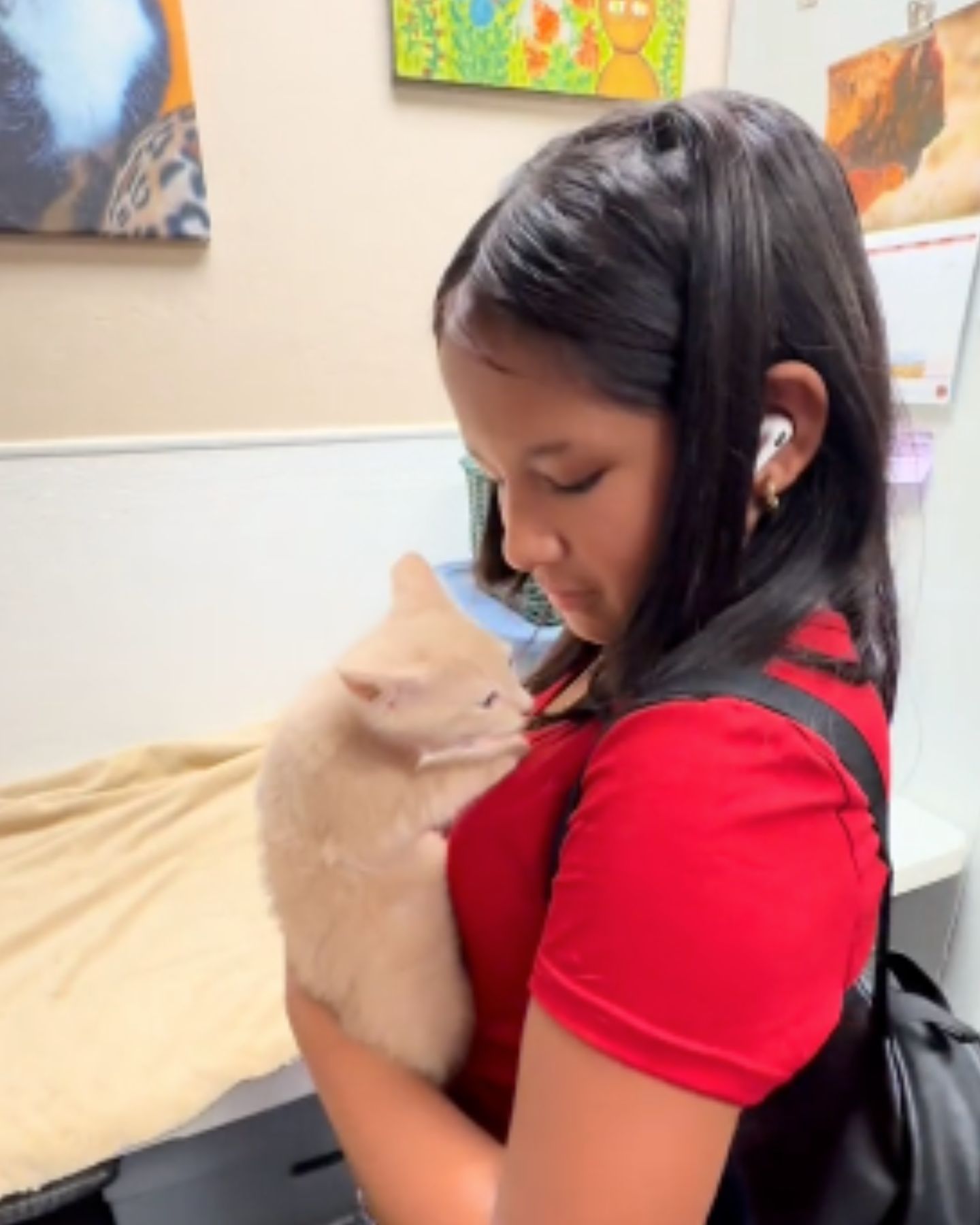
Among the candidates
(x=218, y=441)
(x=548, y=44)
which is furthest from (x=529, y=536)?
(x=548, y=44)

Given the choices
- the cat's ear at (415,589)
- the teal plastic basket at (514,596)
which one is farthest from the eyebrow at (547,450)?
the teal plastic basket at (514,596)

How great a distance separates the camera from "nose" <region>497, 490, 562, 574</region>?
0.47 metres

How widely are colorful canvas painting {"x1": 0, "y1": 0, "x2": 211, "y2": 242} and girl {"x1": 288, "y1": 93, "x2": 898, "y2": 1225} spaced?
3.59 ft

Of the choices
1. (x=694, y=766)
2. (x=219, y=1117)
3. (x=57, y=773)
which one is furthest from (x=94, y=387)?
(x=694, y=766)

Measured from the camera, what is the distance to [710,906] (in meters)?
0.34

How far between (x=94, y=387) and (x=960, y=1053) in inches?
56.6

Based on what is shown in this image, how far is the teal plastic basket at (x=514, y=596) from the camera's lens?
1.22 metres

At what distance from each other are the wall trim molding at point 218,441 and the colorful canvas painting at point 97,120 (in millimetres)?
315

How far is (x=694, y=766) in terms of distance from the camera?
36cm

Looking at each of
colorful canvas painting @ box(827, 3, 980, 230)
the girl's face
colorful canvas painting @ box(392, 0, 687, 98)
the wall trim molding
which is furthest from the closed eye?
colorful canvas painting @ box(392, 0, 687, 98)

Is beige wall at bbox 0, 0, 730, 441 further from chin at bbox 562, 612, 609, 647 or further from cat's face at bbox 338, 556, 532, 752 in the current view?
chin at bbox 562, 612, 609, 647

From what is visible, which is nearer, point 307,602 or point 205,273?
point 205,273

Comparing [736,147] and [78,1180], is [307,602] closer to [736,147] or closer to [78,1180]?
[78,1180]

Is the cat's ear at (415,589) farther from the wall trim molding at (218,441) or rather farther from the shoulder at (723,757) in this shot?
the wall trim molding at (218,441)
